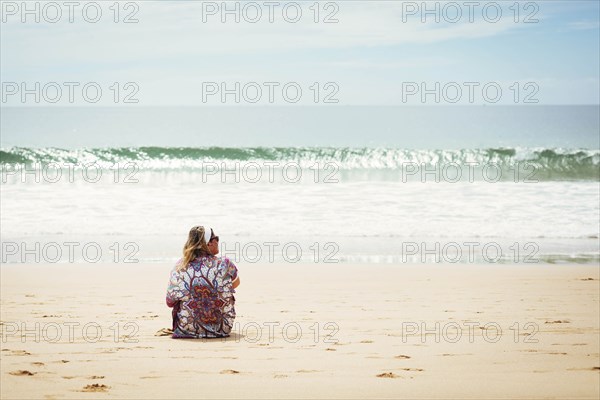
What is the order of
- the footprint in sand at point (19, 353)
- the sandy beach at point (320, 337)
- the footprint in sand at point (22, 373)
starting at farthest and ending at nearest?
1. the footprint in sand at point (19, 353)
2. the footprint in sand at point (22, 373)
3. the sandy beach at point (320, 337)

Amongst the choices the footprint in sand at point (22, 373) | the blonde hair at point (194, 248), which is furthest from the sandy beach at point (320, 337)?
the blonde hair at point (194, 248)

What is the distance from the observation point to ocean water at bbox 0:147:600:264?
447 inches

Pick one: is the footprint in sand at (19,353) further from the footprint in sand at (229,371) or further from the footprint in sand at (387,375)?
the footprint in sand at (387,375)

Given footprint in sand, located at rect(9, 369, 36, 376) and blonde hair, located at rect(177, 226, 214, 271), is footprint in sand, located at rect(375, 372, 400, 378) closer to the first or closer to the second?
blonde hair, located at rect(177, 226, 214, 271)

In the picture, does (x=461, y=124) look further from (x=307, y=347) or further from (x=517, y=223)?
(x=307, y=347)

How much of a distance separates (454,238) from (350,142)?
98.3ft

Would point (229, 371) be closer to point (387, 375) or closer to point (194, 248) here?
point (387, 375)

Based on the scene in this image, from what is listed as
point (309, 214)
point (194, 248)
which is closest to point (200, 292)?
point (194, 248)

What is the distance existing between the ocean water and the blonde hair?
4.50 metres

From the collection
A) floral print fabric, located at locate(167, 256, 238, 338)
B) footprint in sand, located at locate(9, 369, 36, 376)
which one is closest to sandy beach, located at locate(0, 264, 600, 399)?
footprint in sand, located at locate(9, 369, 36, 376)

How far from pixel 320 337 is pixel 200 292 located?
3.30 ft

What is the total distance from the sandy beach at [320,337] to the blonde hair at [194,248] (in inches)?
25.2

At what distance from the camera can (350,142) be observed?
42312 millimetres

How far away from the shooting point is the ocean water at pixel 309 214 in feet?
37.2
